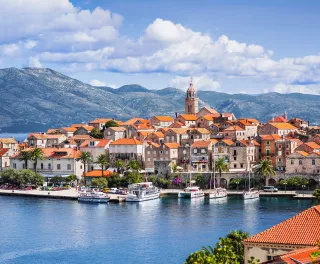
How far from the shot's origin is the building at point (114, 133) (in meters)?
147

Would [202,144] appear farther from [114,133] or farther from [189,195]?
[114,133]

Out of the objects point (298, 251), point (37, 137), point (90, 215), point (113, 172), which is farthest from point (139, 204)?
point (298, 251)

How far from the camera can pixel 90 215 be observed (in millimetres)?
97562

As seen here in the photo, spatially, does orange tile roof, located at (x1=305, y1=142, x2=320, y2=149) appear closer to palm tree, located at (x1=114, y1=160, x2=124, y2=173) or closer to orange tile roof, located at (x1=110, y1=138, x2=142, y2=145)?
orange tile roof, located at (x1=110, y1=138, x2=142, y2=145)

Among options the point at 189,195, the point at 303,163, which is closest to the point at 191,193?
the point at 189,195

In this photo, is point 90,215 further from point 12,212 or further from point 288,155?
point 288,155

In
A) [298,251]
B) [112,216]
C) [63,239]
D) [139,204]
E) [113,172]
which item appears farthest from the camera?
[113,172]

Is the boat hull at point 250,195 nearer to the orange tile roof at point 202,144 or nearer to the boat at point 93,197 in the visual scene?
the orange tile roof at point 202,144

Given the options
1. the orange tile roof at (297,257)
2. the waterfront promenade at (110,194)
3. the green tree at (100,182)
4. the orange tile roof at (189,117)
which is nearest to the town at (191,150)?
the orange tile roof at (189,117)

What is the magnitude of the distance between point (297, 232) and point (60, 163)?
107 meters

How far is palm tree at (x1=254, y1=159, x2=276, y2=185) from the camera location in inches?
4688

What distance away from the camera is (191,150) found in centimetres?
13012

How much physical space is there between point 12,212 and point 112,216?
14020mm

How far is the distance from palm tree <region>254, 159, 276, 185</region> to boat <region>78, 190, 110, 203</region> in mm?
24605
